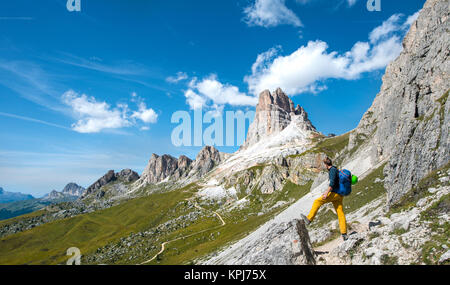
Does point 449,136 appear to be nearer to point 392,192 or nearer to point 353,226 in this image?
point 392,192

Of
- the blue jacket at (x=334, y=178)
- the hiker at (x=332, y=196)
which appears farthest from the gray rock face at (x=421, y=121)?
the blue jacket at (x=334, y=178)

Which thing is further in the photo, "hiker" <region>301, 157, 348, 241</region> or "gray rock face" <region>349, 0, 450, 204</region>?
"gray rock face" <region>349, 0, 450, 204</region>

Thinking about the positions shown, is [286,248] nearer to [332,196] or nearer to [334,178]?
[332,196]

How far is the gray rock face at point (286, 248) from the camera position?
45.6ft

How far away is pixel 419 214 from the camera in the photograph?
15.6 metres

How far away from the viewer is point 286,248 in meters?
14.2

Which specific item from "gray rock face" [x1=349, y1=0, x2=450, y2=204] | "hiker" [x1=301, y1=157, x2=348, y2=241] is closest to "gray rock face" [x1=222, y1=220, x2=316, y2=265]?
"hiker" [x1=301, y1=157, x2=348, y2=241]

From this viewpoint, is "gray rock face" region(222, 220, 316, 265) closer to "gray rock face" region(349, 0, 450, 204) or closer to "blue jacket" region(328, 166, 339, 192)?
"blue jacket" region(328, 166, 339, 192)

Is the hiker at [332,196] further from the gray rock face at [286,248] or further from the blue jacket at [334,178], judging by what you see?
the gray rock face at [286,248]

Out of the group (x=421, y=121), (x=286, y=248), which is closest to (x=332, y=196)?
(x=286, y=248)

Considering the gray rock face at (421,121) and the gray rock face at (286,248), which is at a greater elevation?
the gray rock face at (421,121)

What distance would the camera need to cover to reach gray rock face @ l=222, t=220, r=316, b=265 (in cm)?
1391

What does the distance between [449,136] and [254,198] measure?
150 metres
